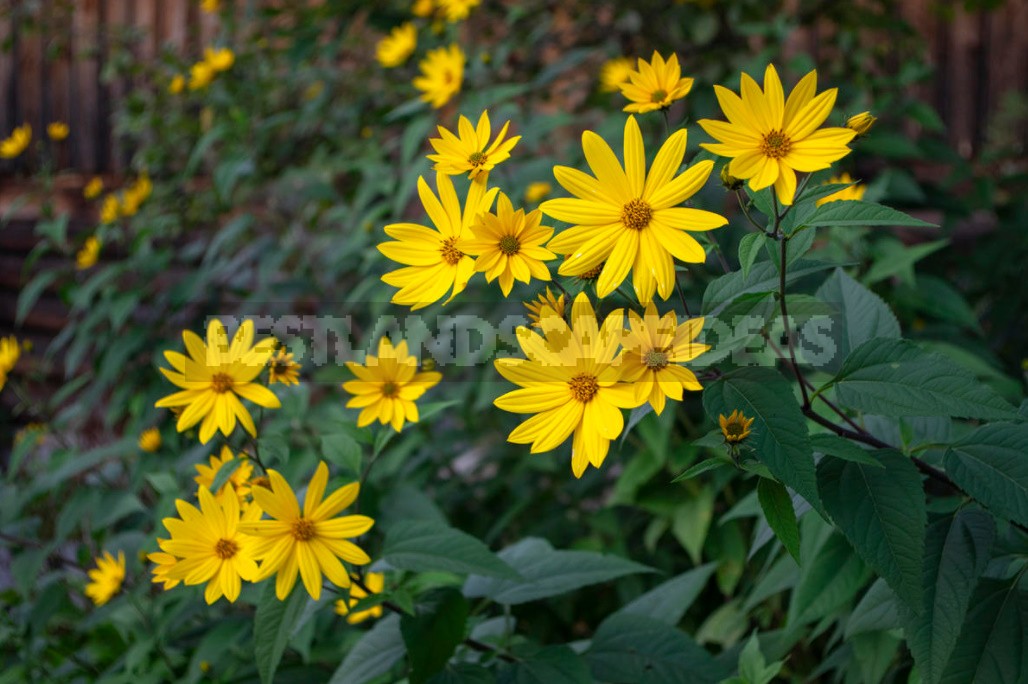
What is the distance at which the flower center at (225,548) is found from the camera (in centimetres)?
97

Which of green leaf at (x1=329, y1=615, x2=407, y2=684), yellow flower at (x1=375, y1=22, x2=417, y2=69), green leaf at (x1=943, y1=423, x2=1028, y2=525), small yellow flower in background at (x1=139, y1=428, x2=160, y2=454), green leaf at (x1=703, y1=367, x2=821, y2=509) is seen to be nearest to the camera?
green leaf at (x1=703, y1=367, x2=821, y2=509)

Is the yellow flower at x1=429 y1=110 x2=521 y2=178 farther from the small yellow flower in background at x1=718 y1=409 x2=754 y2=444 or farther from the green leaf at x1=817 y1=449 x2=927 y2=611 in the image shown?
the green leaf at x1=817 y1=449 x2=927 y2=611

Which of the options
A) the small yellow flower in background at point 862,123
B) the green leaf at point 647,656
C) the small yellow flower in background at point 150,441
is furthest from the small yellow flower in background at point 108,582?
the small yellow flower in background at point 862,123

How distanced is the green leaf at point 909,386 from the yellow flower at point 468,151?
0.38 m

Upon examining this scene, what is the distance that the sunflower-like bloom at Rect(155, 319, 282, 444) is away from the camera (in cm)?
98

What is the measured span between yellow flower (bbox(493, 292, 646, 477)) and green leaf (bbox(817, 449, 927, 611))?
9.2 inches

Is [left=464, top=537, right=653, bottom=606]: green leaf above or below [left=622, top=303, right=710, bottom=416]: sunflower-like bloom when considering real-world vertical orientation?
below

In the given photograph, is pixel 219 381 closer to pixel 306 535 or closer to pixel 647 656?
pixel 306 535

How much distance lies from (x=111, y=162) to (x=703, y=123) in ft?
14.2

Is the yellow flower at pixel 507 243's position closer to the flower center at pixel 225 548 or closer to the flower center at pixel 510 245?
the flower center at pixel 510 245

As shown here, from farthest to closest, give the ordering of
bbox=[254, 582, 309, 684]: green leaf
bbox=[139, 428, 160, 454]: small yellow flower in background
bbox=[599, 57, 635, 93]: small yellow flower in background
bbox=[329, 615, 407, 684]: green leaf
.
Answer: bbox=[599, 57, 635, 93]: small yellow flower in background, bbox=[139, 428, 160, 454]: small yellow flower in background, bbox=[329, 615, 407, 684]: green leaf, bbox=[254, 582, 309, 684]: green leaf

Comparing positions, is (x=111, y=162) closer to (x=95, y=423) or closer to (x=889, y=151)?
(x=95, y=423)

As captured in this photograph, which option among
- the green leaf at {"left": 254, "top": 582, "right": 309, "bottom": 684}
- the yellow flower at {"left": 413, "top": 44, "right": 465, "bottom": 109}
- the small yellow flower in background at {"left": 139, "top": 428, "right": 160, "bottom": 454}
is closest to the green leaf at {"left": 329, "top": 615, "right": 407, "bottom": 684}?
the green leaf at {"left": 254, "top": 582, "right": 309, "bottom": 684}

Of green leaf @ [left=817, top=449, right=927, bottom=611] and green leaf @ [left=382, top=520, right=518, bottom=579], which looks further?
green leaf @ [left=382, top=520, right=518, bottom=579]
